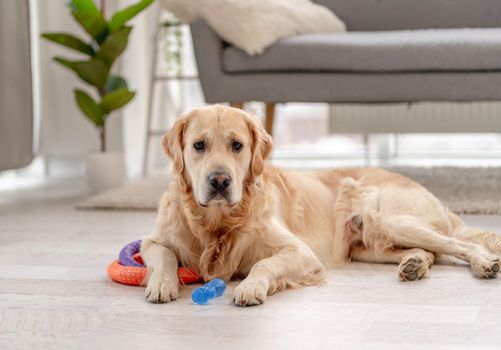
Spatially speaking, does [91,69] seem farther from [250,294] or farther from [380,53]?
[250,294]

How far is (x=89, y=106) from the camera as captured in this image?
418 cm

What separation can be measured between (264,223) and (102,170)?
2.16m

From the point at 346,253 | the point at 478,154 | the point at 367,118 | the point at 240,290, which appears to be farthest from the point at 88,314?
the point at 478,154

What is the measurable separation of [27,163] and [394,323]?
9.20 ft

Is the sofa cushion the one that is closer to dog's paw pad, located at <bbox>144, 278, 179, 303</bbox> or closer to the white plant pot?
the white plant pot

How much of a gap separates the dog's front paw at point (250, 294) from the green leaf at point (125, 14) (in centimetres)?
243

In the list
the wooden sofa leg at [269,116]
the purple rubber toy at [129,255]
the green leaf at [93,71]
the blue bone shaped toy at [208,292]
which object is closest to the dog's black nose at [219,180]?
the blue bone shaped toy at [208,292]

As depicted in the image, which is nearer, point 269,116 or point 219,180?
point 219,180

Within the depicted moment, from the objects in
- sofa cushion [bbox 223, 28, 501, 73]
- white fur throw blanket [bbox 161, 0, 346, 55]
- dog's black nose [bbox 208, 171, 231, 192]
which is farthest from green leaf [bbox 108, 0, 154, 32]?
dog's black nose [bbox 208, 171, 231, 192]

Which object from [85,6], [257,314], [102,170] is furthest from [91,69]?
[257,314]

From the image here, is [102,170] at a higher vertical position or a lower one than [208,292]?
lower

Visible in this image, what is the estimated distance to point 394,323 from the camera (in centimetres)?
185

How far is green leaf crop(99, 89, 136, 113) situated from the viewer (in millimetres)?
4145

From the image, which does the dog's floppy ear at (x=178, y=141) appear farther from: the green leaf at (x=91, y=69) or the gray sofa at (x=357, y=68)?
the green leaf at (x=91, y=69)
